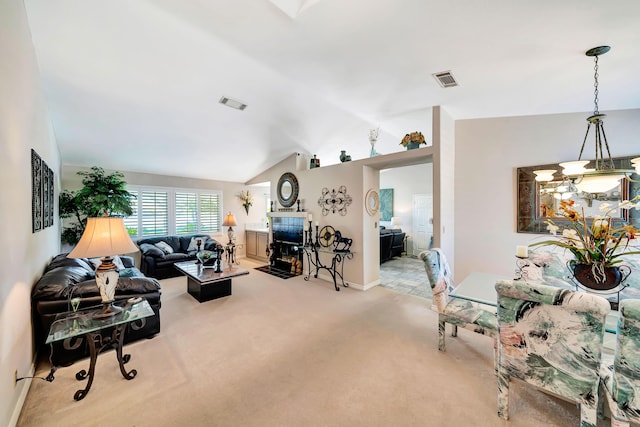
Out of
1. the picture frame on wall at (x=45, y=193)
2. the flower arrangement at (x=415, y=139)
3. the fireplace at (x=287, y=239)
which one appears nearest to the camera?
the picture frame on wall at (x=45, y=193)

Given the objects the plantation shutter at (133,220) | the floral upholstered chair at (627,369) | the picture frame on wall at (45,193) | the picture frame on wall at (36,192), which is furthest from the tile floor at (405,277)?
the plantation shutter at (133,220)

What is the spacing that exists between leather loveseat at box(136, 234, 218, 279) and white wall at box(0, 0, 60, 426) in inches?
107

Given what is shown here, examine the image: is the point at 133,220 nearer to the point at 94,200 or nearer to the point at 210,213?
the point at 94,200

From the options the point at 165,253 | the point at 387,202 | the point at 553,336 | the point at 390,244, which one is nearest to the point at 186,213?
the point at 165,253

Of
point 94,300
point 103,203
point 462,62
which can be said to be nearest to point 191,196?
point 103,203

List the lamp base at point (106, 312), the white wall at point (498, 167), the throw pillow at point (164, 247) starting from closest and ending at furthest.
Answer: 1. the lamp base at point (106, 312)
2. the white wall at point (498, 167)
3. the throw pillow at point (164, 247)

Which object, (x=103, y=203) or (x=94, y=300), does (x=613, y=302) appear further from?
(x=103, y=203)

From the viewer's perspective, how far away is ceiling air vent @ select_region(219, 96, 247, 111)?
366 cm

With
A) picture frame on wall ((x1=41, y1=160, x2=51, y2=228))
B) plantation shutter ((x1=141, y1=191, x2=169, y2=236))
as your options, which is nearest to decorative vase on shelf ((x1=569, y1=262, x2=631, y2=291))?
picture frame on wall ((x1=41, y1=160, x2=51, y2=228))

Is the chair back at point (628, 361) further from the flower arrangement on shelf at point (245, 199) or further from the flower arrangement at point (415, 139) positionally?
the flower arrangement on shelf at point (245, 199)

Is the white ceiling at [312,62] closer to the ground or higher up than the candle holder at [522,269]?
higher up

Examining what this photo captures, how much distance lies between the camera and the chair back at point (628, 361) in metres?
1.20

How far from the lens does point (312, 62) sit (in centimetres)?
269

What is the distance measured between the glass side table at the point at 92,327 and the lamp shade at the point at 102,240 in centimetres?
57
